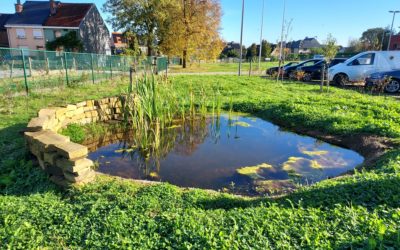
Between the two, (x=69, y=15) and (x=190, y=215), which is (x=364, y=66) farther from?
(x=69, y=15)

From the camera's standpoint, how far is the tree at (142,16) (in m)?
26.9

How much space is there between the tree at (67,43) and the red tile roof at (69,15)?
8.15ft

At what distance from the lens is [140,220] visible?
8.84 ft

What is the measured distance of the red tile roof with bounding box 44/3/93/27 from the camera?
35594 mm

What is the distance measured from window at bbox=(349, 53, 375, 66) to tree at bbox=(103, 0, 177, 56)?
18131 mm

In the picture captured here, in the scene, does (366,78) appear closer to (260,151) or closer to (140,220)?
(260,151)

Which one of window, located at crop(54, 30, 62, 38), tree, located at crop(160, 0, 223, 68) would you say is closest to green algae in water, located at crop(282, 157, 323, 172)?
tree, located at crop(160, 0, 223, 68)

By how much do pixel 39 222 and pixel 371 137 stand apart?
6.02 metres

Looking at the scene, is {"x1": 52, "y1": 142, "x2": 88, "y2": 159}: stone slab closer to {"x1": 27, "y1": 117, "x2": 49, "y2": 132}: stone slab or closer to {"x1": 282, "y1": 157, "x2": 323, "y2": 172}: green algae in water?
{"x1": 27, "y1": 117, "x2": 49, "y2": 132}: stone slab

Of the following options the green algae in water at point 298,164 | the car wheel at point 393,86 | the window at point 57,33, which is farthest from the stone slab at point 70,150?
the window at point 57,33

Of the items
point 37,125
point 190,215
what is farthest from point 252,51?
point 190,215

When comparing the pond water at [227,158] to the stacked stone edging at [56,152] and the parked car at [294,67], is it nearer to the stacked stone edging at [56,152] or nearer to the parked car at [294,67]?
the stacked stone edging at [56,152]

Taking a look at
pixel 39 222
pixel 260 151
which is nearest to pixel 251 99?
pixel 260 151

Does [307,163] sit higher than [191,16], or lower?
lower
